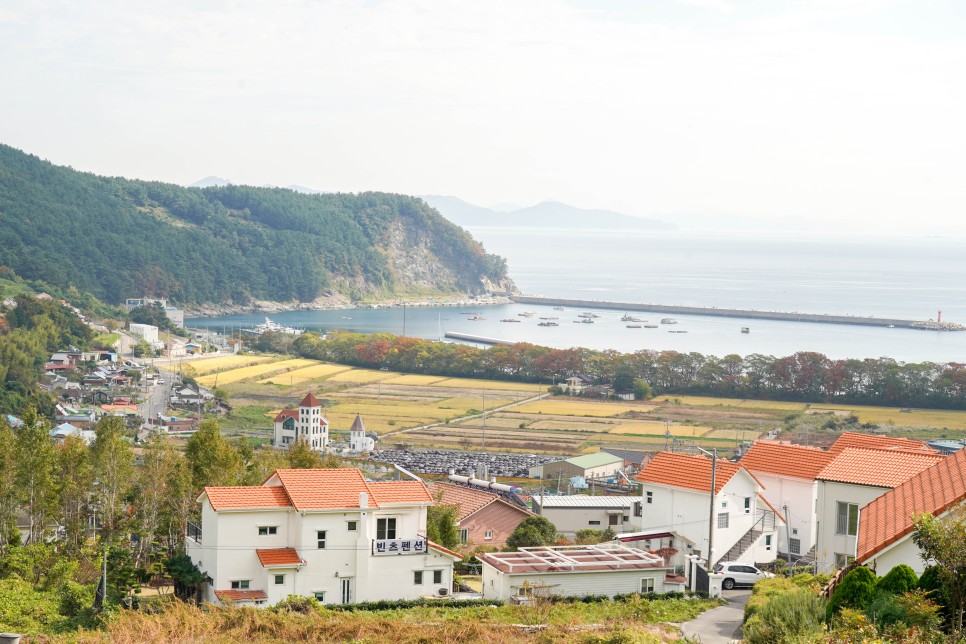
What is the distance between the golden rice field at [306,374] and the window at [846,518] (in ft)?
109

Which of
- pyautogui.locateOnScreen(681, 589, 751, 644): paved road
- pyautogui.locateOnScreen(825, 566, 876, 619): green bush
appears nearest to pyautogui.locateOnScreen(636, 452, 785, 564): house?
pyautogui.locateOnScreen(681, 589, 751, 644): paved road

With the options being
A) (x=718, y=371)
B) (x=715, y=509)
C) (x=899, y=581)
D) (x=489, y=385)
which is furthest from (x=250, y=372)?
(x=899, y=581)

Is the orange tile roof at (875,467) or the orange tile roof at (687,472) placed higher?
the orange tile roof at (875,467)

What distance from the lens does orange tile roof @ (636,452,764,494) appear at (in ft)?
41.7

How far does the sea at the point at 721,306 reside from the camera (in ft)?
206

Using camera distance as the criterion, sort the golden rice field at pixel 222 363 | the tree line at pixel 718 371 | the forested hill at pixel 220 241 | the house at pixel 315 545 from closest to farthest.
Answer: the house at pixel 315 545, the tree line at pixel 718 371, the golden rice field at pixel 222 363, the forested hill at pixel 220 241

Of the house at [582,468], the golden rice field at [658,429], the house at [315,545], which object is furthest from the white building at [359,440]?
the house at [315,545]

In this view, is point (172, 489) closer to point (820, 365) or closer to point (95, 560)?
point (95, 560)

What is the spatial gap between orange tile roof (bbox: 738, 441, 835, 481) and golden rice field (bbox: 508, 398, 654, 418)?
21.2m

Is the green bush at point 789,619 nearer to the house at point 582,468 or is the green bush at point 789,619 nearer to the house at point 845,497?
the house at point 845,497

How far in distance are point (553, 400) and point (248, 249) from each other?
73.0 metres

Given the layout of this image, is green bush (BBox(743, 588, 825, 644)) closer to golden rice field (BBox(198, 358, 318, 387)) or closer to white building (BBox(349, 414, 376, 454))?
white building (BBox(349, 414, 376, 454))

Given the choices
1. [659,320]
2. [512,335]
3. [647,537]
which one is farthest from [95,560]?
[659,320]

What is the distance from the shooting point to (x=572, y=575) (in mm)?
10938
